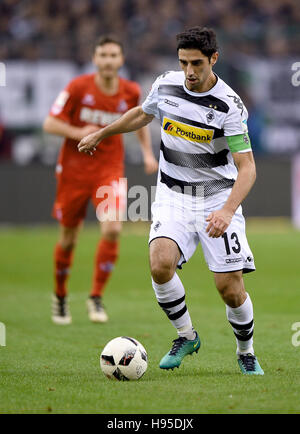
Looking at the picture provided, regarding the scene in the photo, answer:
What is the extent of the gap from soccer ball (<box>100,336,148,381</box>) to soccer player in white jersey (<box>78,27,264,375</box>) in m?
0.36

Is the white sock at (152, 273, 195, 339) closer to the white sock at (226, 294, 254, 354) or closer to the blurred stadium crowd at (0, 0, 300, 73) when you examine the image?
the white sock at (226, 294, 254, 354)

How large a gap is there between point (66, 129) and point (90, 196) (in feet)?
2.44

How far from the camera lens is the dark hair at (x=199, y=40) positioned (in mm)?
5391

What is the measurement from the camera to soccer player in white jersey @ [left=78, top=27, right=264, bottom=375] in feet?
18.0

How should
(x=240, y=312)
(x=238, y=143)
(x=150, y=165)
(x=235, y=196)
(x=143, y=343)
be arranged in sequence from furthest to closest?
(x=150, y=165) < (x=143, y=343) < (x=240, y=312) < (x=238, y=143) < (x=235, y=196)

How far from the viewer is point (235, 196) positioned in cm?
538

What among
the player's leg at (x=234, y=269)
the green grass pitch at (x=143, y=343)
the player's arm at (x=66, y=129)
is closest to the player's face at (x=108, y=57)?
the player's arm at (x=66, y=129)

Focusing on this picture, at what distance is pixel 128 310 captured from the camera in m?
9.24

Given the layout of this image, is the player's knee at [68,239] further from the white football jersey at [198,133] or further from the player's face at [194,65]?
the player's face at [194,65]

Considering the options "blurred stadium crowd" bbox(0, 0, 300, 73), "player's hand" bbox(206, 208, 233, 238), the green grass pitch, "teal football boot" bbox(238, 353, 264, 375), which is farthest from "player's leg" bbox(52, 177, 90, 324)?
"blurred stadium crowd" bbox(0, 0, 300, 73)

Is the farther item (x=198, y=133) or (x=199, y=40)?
(x=198, y=133)

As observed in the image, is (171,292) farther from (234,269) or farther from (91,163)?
(91,163)

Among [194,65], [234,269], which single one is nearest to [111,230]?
[234,269]

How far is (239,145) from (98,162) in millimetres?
3445
